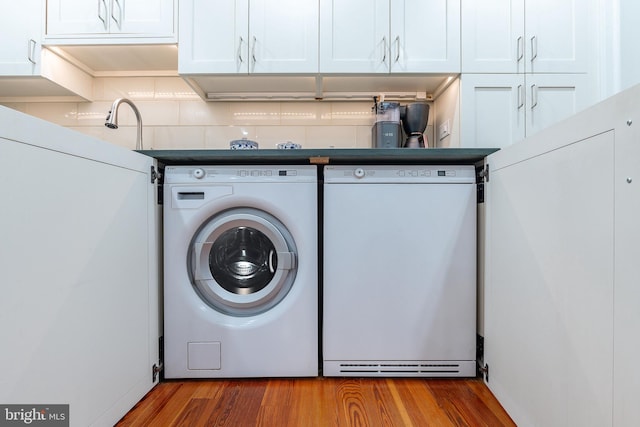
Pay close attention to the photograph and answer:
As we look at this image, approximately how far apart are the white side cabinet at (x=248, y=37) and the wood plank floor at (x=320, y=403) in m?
1.46

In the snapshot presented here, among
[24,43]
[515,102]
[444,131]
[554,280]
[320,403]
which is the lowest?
[320,403]

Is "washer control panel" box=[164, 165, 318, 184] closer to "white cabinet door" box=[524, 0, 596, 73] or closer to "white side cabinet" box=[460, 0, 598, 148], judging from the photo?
"white side cabinet" box=[460, 0, 598, 148]

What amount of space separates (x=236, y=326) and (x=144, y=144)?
4.47 feet

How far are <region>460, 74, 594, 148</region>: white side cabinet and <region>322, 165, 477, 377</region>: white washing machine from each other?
1.59 feet

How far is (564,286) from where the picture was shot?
857 millimetres

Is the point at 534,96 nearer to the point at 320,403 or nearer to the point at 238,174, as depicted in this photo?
the point at 238,174

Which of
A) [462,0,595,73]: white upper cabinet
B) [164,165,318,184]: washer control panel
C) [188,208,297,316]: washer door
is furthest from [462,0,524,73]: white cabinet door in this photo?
[188,208,297,316]: washer door

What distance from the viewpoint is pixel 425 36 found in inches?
68.6

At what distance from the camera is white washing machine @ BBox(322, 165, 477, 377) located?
1412 millimetres

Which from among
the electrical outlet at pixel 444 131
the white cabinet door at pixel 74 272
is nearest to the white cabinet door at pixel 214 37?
the white cabinet door at pixel 74 272

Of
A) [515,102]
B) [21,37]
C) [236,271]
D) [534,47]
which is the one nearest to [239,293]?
[236,271]

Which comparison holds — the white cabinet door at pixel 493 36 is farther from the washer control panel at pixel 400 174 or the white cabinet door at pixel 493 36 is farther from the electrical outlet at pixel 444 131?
the washer control panel at pixel 400 174

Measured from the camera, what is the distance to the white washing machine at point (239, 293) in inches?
55.1

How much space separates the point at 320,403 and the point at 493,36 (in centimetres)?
188
